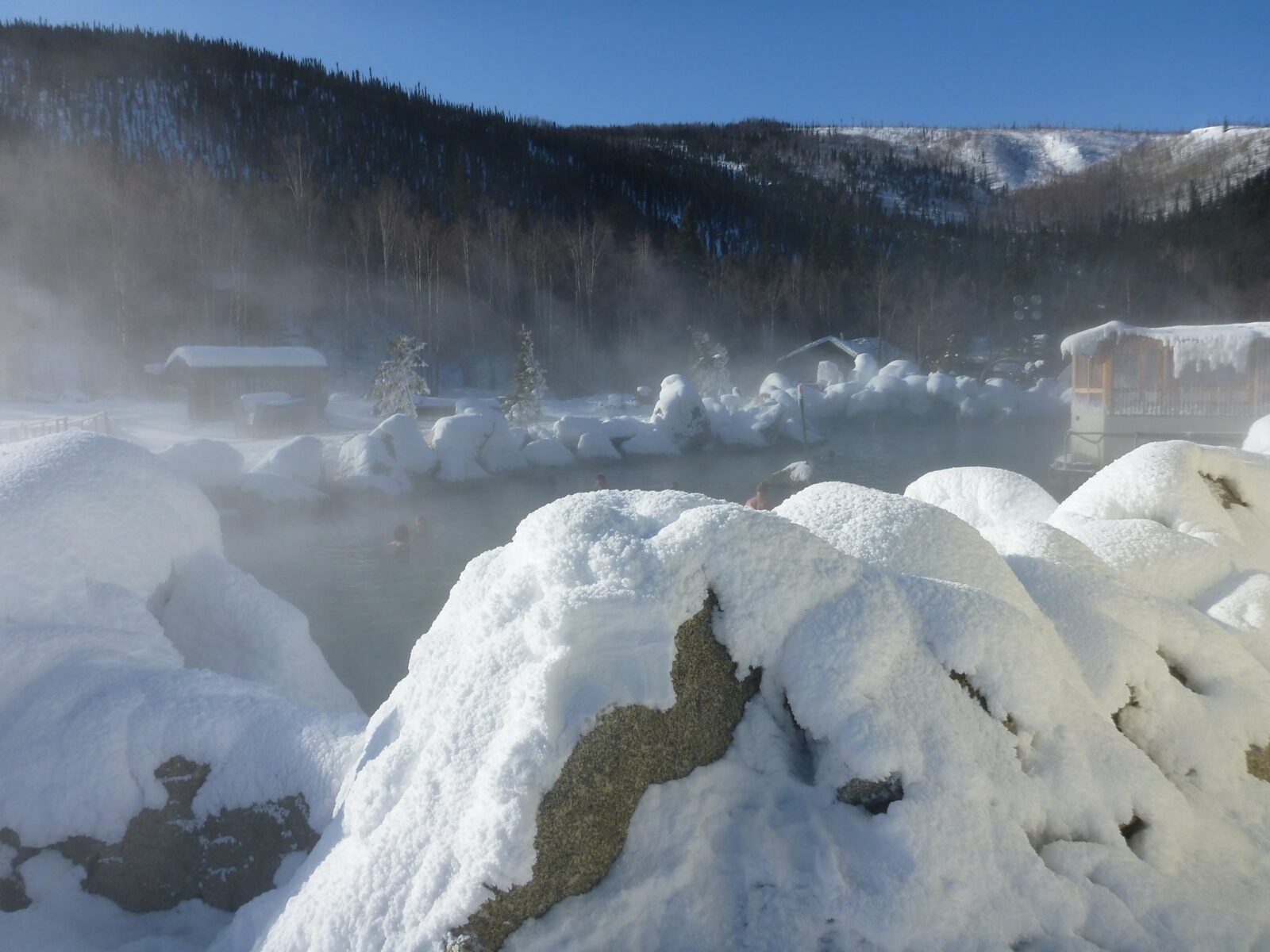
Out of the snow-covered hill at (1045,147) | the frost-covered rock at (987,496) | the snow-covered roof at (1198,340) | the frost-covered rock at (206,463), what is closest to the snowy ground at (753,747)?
the frost-covered rock at (987,496)

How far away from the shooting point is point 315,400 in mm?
25516

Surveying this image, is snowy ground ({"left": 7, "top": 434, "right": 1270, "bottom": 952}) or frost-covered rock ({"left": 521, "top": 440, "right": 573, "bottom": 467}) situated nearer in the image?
snowy ground ({"left": 7, "top": 434, "right": 1270, "bottom": 952})

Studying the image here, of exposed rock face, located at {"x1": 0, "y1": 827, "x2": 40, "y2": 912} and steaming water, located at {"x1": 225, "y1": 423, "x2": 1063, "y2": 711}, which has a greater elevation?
exposed rock face, located at {"x1": 0, "y1": 827, "x2": 40, "y2": 912}

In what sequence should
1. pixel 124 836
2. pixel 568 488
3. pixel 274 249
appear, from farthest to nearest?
pixel 274 249
pixel 568 488
pixel 124 836

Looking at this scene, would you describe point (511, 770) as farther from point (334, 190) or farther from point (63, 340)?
point (334, 190)

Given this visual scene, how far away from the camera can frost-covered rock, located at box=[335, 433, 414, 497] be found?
18.2 meters

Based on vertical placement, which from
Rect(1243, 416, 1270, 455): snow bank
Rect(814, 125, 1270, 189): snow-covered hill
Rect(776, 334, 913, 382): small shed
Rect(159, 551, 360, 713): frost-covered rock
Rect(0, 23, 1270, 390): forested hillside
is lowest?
Rect(159, 551, 360, 713): frost-covered rock

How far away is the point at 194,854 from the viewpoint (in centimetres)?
346

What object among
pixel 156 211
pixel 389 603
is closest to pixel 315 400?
pixel 389 603

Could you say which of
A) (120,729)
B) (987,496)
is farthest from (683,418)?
(120,729)

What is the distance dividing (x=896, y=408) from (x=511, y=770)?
37.2m

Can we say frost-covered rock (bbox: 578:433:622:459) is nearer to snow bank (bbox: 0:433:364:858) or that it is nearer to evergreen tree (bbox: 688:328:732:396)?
evergreen tree (bbox: 688:328:732:396)

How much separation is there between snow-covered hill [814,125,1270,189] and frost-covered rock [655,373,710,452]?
64.7 m

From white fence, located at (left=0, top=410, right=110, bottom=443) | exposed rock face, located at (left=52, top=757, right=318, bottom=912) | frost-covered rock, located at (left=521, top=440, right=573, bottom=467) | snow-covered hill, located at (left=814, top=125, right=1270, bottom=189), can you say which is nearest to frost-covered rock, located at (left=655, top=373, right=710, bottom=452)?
frost-covered rock, located at (left=521, top=440, right=573, bottom=467)
